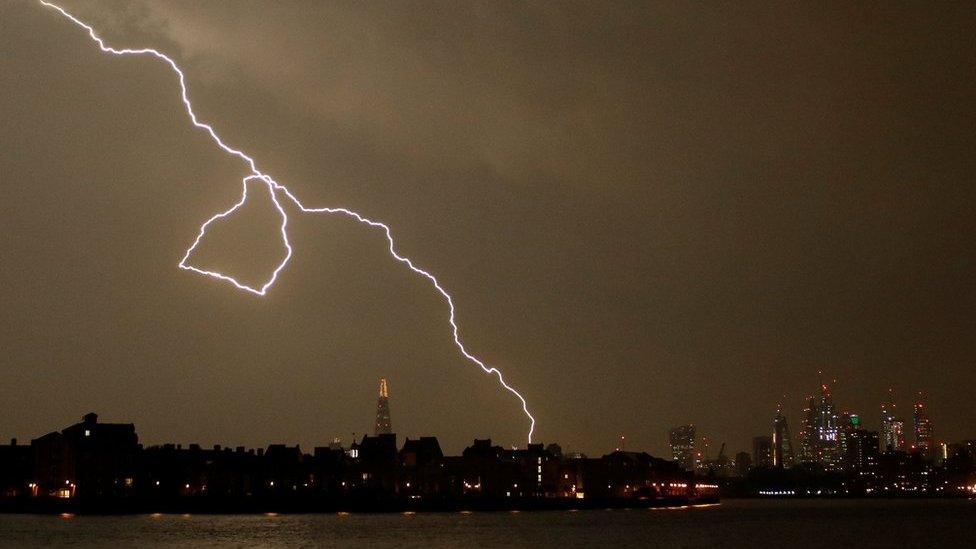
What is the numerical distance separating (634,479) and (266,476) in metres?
56.6

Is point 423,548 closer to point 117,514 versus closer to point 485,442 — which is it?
point 117,514

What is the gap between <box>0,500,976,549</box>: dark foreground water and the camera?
7138 cm

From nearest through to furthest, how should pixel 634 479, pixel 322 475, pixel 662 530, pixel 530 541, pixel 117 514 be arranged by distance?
pixel 530 541 < pixel 662 530 < pixel 117 514 < pixel 322 475 < pixel 634 479

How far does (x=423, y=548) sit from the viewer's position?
216ft

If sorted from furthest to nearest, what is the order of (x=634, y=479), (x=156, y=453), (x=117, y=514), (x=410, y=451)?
(x=634, y=479) → (x=410, y=451) → (x=156, y=453) → (x=117, y=514)

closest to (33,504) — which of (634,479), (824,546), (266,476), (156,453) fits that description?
(156,453)

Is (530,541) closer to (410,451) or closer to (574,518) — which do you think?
(574,518)

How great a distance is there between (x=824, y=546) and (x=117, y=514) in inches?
2313

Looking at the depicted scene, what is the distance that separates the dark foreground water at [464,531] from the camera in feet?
234

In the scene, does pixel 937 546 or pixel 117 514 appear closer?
pixel 937 546

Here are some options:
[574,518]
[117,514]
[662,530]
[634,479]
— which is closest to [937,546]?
[662,530]

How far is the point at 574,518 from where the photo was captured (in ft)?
353

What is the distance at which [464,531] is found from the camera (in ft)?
272

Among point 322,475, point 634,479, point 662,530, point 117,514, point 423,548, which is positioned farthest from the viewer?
point 634,479
